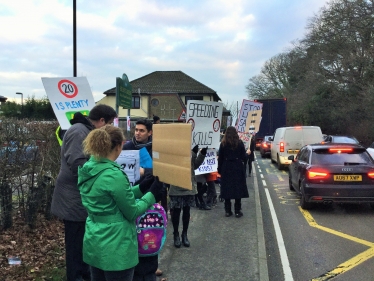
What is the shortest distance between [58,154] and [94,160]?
164 inches

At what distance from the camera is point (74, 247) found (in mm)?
3867

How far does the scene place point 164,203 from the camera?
18.1 ft

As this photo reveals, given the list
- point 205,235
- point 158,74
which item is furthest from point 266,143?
point 158,74

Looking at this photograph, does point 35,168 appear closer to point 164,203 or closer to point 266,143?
point 164,203

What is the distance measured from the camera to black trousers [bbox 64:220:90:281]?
382cm

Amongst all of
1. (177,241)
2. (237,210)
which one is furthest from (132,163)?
(237,210)

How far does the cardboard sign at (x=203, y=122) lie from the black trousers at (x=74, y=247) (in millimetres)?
2540

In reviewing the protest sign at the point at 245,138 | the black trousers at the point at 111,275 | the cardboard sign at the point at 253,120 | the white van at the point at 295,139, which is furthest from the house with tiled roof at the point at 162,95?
the black trousers at the point at 111,275

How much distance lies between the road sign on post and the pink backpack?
13.6ft

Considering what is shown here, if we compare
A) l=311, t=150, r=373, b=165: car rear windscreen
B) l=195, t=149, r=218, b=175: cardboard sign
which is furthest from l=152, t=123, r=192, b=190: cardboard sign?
l=311, t=150, r=373, b=165: car rear windscreen

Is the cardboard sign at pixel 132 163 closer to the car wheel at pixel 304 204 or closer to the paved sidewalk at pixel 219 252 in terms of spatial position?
the paved sidewalk at pixel 219 252

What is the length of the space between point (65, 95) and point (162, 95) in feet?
159

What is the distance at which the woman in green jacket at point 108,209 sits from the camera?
266 centimetres

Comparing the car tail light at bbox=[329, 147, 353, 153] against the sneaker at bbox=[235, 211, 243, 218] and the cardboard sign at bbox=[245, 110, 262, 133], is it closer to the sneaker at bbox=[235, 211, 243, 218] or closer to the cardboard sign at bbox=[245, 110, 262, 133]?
the sneaker at bbox=[235, 211, 243, 218]
